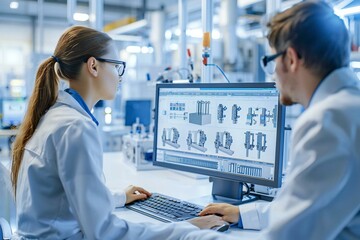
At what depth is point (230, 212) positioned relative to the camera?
53.0 inches

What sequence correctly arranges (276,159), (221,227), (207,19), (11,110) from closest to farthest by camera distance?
1. (221,227)
2. (276,159)
3. (207,19)
4. (11,110)

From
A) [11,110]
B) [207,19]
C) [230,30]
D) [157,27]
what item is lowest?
[11,110]

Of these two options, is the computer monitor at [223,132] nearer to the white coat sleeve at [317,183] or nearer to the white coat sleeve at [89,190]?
the white coat sleeve at [89,190]

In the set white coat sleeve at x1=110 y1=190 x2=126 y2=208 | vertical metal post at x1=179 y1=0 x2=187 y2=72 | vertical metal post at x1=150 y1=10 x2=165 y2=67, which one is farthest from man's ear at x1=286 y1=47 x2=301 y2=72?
vertical metal post at x1=150 y1=10 x2=165 y2=67

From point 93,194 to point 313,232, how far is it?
1.87 feet

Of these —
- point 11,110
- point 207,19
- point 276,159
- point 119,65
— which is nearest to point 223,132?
point 276,159

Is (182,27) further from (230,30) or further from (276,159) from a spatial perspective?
(230,30)

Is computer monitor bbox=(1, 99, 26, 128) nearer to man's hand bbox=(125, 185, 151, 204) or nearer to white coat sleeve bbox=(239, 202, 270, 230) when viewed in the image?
man's hand bbox=(125, 185, 151, 204)

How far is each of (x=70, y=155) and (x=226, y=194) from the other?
757 millimetres

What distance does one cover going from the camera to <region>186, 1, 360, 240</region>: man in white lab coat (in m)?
0.80

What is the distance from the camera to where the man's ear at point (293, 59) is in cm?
90

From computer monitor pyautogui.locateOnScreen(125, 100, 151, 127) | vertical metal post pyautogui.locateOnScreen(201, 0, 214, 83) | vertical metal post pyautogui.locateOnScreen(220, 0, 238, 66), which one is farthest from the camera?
vertical metal post pyautogui.locateOnScreen(220, 0, 238, 66)

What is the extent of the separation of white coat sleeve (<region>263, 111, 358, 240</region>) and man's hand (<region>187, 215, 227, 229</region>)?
41cm

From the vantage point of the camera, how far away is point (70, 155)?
3.60 feet
